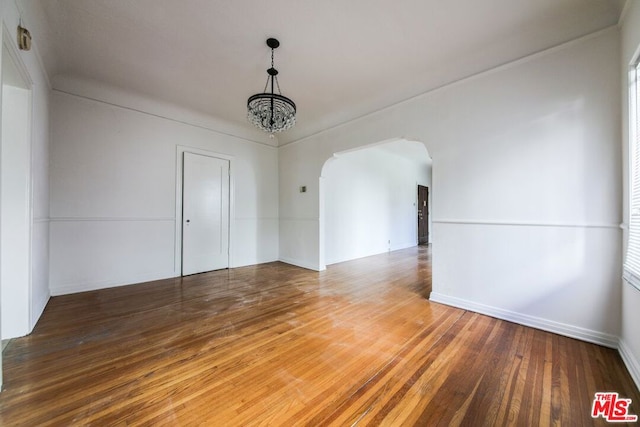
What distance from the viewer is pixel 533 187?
238 centimetres

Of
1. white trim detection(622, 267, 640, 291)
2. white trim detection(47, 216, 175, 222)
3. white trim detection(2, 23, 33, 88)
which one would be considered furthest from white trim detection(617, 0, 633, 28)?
white trim detection(47, 216, 175, 222)

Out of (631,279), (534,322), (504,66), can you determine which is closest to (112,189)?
(504,66)

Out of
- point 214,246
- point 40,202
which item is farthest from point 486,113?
point 40,202

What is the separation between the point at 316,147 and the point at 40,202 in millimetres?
3757

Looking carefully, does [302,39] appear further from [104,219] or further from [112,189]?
[104,219]

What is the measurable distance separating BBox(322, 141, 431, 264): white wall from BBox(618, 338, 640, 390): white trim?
3941 millimetres

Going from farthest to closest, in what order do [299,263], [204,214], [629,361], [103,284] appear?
[299,263], [204,214], [103,284], [629,361]

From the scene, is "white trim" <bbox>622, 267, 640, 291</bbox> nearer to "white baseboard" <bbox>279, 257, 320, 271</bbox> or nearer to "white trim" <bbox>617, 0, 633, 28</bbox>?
"white trim" <bbox>617, 0, 633, 28</bbox>

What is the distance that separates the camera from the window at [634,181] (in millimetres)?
1689

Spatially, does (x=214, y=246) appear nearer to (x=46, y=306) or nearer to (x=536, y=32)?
(x=46, y=306)

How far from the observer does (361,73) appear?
301cm

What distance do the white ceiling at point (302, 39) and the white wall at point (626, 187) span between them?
0.29m

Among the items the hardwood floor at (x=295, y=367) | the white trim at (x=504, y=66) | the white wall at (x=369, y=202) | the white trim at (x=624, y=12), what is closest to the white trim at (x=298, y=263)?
the white wall at (x=369, y=202)

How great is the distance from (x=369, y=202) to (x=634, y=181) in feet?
15.0
